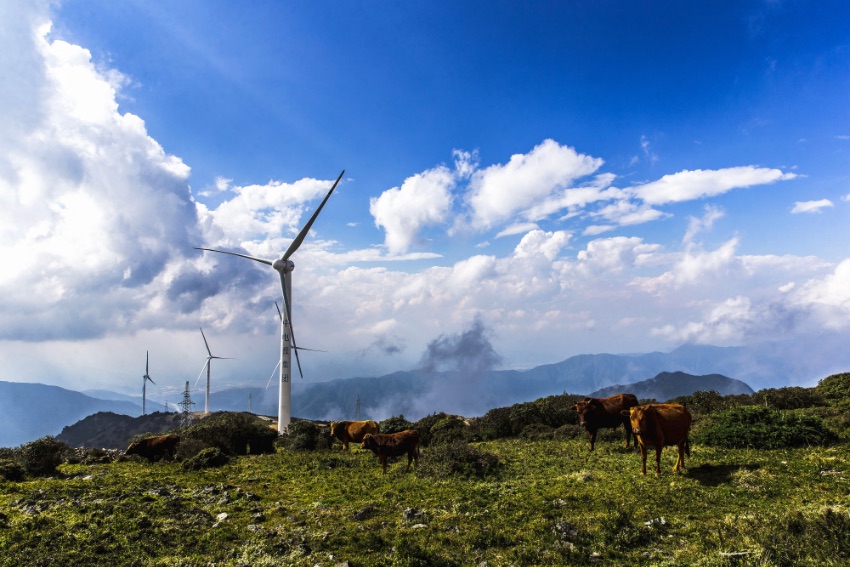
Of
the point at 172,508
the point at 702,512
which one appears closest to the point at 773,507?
the point at 702,512

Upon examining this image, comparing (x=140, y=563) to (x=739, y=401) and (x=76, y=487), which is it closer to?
(x=76, y=487)

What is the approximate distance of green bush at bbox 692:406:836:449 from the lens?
671 inches

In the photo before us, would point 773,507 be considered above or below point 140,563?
above

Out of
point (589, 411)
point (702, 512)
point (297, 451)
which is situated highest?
point (589, 411)

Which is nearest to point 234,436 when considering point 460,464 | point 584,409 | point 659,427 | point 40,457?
point 40,457

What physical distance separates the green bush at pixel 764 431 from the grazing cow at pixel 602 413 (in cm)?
321

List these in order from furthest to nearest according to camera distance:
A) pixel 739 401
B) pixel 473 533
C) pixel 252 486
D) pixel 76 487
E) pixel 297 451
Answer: pixel 739 401 → pixel 297 451 → pixel 252 486 → pixel 76 487 → pixel 473 533

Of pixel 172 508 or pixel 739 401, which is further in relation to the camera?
pixel 739 401

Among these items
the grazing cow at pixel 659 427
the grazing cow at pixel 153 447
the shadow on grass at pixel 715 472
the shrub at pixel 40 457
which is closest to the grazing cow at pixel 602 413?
the grazing cow at pixel 659 427

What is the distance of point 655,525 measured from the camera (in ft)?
34.6

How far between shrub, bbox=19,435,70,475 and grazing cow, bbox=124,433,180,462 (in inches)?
154

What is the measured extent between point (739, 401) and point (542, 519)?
3054 centimetres

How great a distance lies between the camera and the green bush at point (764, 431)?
17.0m

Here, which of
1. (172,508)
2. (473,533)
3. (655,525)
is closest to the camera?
(655,525)
